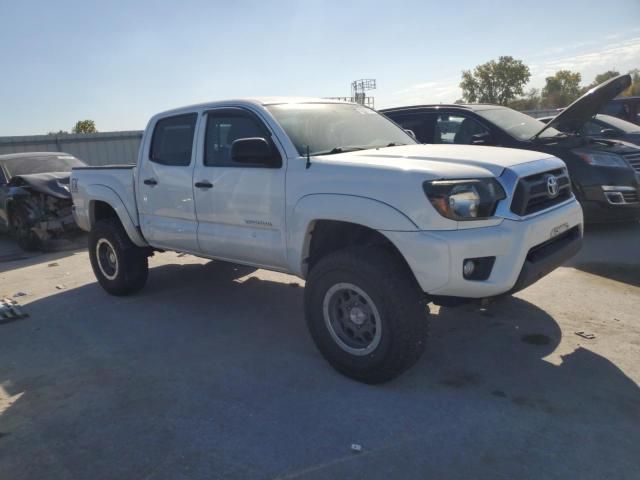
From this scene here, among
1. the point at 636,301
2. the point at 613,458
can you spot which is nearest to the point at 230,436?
the point at 613,458

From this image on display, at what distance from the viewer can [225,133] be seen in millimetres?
4598

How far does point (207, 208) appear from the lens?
15.1 ft

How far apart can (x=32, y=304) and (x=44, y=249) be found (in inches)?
134

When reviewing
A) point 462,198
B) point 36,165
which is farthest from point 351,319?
point 36,165

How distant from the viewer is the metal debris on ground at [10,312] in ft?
17.9

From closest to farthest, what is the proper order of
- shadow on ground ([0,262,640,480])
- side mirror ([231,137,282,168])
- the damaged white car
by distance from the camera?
shadow on ground ([0,262,640,480]) < side mirror ([231,137,282,168]) < the damaged white car

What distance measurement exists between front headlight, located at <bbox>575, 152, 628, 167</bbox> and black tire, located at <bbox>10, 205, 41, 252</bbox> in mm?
8692

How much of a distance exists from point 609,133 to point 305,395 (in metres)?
7.58

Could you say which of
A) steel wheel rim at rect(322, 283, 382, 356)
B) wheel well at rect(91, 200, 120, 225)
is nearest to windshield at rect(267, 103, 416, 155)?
steel wheel rim at rect(322, 283, 382, 356)

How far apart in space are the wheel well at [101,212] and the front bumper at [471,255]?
4142 mm

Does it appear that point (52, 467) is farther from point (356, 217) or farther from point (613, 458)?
point (613, 458)

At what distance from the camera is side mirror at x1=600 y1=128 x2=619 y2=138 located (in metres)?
8.43

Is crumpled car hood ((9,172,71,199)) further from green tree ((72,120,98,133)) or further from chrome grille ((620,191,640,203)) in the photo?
green tree ((72,120,98,133))

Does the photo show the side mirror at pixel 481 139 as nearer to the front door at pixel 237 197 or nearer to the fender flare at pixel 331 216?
the front door at pixel 237 197
